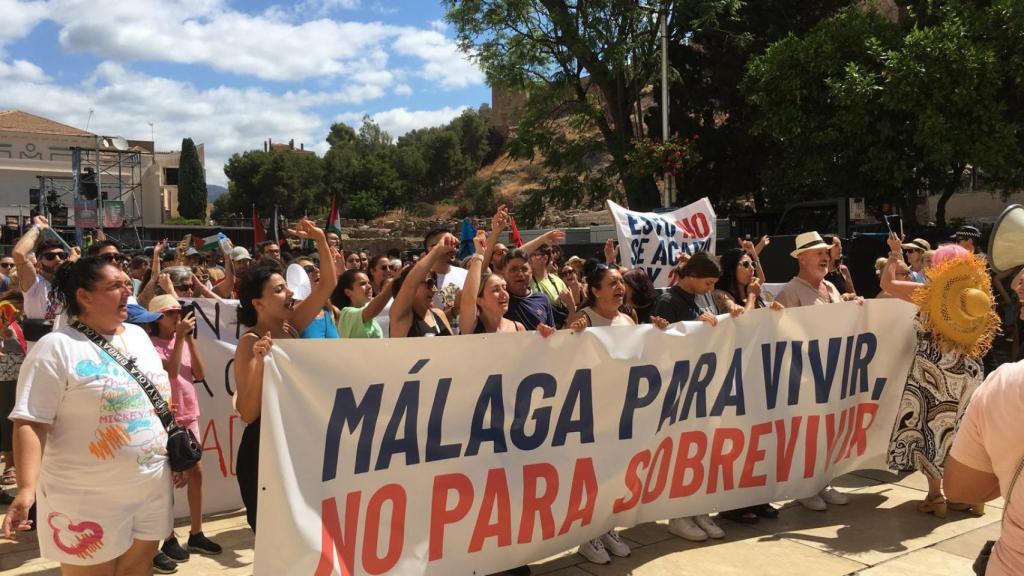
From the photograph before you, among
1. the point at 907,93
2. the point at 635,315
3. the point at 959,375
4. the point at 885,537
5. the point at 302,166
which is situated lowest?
the point at 885,537

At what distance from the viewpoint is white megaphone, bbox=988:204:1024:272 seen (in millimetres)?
2660

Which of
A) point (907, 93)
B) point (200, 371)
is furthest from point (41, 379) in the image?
point (907, 93)

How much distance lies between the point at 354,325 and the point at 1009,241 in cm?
337

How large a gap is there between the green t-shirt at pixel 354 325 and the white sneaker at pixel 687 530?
210 cm

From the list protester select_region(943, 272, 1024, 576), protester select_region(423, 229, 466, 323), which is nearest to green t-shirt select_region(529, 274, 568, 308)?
protester select_region(423, 229, 466, 323)

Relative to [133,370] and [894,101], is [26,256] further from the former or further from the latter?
[894,101]

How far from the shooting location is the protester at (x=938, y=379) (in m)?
4.64

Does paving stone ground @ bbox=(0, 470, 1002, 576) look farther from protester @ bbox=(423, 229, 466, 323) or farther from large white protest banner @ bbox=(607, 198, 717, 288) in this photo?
large white protest banner @ bbox=(607, 198, 717, 288)

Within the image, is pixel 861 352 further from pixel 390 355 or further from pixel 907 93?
pixel 907 93

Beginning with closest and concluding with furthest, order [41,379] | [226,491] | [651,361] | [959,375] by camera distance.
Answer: [41,379]
[651,361]
[959,375]
[226,491]

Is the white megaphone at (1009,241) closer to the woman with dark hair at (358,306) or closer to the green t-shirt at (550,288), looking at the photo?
the woman with dark hair at (358,306)

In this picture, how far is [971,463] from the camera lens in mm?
1982

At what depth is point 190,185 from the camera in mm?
77438

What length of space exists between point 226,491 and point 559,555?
229 centimetres
